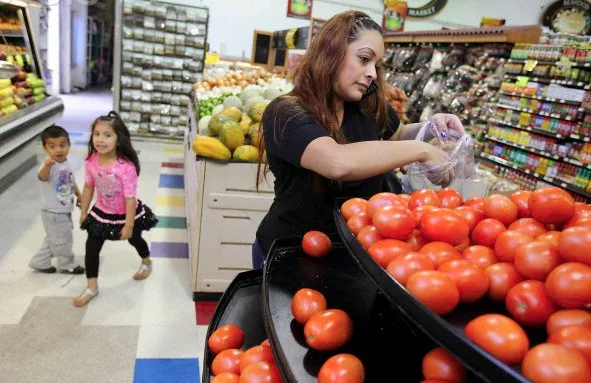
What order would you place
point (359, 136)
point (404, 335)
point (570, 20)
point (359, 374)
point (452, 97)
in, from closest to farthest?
point (359, 374)
point (404, 335)
point (359, 136)
point (452, 97)
point (570, 20)

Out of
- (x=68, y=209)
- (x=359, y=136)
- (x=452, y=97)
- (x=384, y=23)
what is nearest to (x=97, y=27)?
(x=384, y=23)

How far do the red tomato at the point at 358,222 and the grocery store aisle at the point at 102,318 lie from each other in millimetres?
1662

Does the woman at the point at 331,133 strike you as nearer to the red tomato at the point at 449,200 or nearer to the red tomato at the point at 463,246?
the red tomato at the point at 449,200

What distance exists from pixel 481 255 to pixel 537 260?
13cm

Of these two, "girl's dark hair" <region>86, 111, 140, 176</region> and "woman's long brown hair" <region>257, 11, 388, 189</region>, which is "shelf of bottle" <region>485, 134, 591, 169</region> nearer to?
"girl's dark hair" <region>86, 111, 140, 176</region>

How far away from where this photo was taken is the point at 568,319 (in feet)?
2.14

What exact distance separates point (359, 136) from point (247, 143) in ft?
5.58

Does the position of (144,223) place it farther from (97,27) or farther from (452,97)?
(97,27)

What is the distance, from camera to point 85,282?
3166 mm

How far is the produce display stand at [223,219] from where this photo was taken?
293cm

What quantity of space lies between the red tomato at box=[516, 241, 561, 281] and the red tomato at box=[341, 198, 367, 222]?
0.38m

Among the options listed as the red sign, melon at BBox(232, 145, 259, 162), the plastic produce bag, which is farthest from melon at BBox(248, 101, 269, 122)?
the red sign

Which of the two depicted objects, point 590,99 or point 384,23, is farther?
point 384,23

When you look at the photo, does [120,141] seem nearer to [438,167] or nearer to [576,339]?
[438,167]
